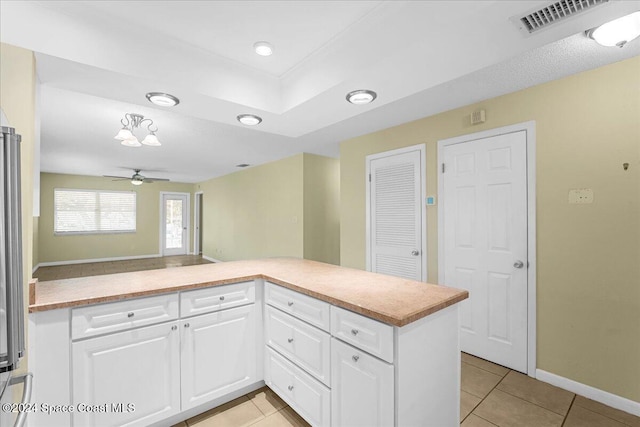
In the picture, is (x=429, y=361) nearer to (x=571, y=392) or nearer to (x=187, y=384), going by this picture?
(x=187, y=384)

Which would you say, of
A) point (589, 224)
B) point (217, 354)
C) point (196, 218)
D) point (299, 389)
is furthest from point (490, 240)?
point (196, 218)

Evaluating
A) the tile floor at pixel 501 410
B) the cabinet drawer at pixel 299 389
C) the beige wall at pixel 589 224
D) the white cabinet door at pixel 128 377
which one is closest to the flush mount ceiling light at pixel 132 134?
the white cabinet door at pixel 128 377

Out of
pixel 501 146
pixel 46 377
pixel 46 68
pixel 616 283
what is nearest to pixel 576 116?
pixel 501 146

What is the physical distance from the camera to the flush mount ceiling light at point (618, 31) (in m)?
1.55

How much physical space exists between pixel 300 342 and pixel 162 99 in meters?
2.04

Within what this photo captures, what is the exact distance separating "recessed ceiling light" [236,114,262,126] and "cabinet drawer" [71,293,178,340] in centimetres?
162

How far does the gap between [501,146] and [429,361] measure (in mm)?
2099

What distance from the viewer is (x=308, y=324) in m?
1.75

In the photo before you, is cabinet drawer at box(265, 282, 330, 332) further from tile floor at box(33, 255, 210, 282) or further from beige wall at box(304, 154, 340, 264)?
tile floor at box(33, 255, 210, 282)

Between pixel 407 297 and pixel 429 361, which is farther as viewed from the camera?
pixel 407 297

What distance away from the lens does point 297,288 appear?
1817 millimetres

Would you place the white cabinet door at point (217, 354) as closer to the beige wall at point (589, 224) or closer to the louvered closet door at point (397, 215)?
the louvered closet door at point (397, 215)

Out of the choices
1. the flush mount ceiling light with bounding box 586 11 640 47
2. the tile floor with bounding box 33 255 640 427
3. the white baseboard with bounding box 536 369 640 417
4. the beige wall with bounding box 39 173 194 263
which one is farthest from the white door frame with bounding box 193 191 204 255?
the flush mount ceiling light with bounding box 586 11 640 47

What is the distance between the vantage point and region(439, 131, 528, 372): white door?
8.16ft
